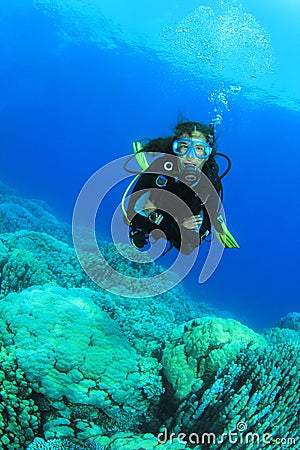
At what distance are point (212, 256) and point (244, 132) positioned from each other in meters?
69.9

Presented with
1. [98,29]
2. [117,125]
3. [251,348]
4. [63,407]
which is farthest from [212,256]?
[117,125]

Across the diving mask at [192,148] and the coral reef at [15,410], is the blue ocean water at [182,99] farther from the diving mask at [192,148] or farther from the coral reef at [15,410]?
the coral reef at [15,410]

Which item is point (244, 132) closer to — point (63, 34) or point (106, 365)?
point (63, 34)

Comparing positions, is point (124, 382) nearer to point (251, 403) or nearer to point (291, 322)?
point (251, 403)

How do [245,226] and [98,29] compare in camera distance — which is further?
[245,226]

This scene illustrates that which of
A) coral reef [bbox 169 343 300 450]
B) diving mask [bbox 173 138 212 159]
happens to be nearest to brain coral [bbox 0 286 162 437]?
coral reef [bbox 169 343 300 450]

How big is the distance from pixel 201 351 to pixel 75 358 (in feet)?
4.78

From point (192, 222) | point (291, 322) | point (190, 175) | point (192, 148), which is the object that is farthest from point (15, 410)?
point (291, 322)

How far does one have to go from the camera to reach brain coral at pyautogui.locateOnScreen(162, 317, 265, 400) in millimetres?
3758

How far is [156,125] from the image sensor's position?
4063 inches

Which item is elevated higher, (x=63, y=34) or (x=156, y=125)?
(x=156, y=125)

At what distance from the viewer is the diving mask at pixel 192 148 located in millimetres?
4148

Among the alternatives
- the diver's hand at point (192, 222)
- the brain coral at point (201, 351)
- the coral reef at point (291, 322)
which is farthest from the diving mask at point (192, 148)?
the coral reef at point (291, 322)

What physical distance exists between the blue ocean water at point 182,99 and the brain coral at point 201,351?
10.0ft
